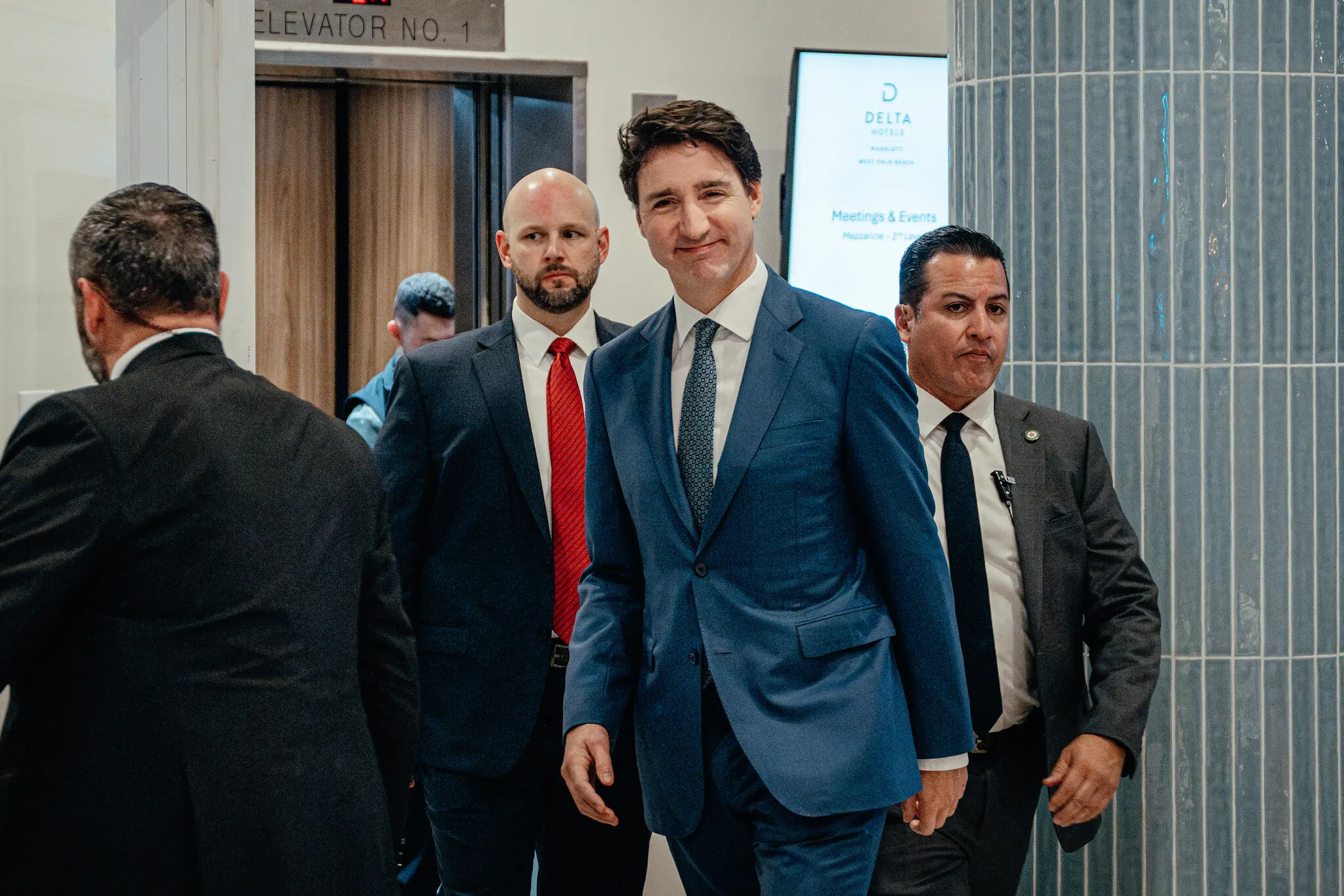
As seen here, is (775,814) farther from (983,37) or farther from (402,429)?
(983,37)

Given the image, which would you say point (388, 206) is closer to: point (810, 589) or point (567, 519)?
point (567, 519)

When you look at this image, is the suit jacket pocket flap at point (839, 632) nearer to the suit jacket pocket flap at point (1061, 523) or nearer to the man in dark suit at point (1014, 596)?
the man in dark suit at point (1014, 596)

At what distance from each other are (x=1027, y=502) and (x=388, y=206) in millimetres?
3419

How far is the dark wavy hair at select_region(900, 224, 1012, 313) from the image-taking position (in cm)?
255

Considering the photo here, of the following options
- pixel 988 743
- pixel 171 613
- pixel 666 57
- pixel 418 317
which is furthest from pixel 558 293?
pixel 666 57

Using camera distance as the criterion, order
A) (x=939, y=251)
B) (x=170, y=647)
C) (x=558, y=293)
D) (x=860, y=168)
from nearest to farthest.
Result: (x=170, y=647) → (x=939, y=251) → (x=558, y=293) → (x=860, y=168)

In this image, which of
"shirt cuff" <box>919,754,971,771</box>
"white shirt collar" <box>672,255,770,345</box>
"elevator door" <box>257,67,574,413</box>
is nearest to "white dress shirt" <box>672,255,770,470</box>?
"white shirt collar" <box>672,255,770,345</box>

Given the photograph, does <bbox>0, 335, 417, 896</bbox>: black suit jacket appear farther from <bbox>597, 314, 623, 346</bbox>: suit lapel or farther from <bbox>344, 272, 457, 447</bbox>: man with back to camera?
<bbox>344, 272, 457, 447</bbox>: man with back to camera

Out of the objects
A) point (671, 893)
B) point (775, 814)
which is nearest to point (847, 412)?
point (775, 814)

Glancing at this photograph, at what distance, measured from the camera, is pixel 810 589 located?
1934mm

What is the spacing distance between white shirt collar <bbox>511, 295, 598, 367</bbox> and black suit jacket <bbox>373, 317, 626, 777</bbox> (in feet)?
0.43

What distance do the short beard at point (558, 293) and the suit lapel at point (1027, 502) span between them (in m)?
0.86

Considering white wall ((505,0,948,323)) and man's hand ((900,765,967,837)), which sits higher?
white wall ((505,0,948,323))

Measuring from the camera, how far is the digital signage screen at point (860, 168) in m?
4.67
